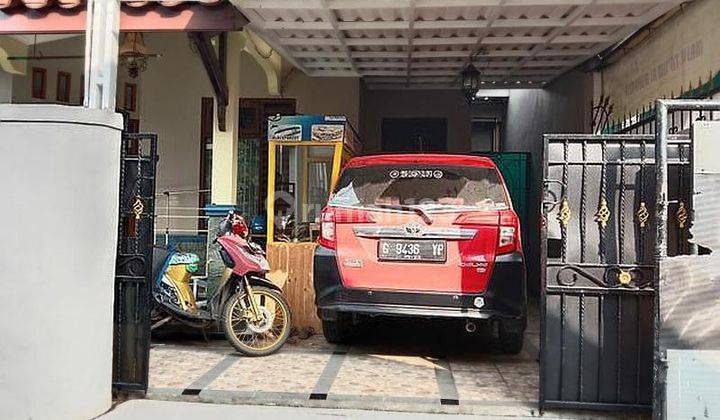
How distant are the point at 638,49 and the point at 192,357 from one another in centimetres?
540

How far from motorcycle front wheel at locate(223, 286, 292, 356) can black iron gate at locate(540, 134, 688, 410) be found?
2.45 meters

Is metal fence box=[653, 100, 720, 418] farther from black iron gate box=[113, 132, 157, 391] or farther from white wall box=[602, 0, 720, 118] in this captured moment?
black iron gate box=[113, 132, 157, 391]

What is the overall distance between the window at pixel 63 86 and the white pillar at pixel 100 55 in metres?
4.61

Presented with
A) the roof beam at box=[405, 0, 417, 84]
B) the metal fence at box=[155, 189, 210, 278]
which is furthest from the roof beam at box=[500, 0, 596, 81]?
the metal fence at box=[155, 189, 210, 278]

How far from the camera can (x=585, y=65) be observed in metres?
7.97

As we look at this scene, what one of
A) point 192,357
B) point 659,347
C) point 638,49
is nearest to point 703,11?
point 638,49

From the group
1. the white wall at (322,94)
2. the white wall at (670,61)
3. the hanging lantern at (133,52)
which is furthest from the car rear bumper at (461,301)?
the white wall at (322,94)

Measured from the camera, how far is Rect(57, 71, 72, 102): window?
973 centimetres

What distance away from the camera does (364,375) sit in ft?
16.4

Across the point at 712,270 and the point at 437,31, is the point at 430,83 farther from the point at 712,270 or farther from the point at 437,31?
the point at 712,270

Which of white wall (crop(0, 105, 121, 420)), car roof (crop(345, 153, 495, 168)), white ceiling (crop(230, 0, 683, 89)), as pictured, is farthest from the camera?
white ceiling (crop(230, 0, 683, 89))

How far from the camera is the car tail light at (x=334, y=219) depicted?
524 cm

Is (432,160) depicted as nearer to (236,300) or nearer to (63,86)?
(236,300)

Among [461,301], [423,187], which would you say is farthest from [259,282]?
[461,301]
